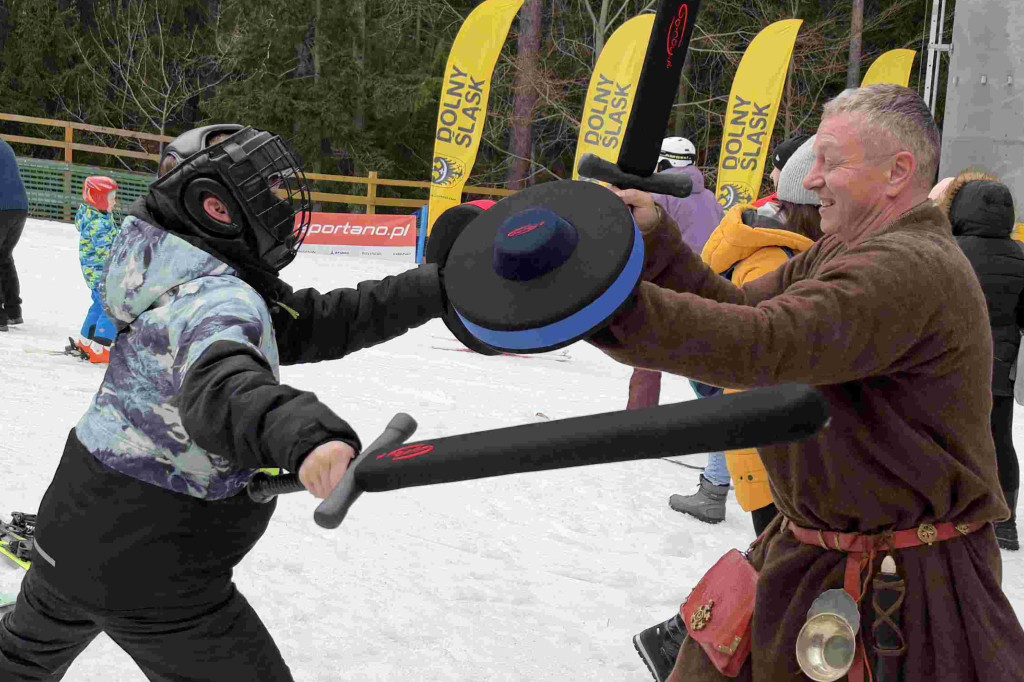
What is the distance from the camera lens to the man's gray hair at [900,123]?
5.33 feet

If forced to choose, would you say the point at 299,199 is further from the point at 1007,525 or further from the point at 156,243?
the point at 1007,525

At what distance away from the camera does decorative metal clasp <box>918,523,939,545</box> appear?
1643 mm

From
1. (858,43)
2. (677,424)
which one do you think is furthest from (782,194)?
(858,43)

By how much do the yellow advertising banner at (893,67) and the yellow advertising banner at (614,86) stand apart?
5.64 meters

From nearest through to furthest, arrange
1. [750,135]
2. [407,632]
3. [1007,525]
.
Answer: [407,632], [1007,525], [750,135]

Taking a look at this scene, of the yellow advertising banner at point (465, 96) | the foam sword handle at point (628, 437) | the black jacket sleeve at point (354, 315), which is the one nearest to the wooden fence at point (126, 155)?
the yellow advertising banner at point (465, 96)

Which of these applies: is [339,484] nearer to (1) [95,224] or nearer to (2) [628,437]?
(2) [628,437]

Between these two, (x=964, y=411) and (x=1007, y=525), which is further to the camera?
(x=1007, y=525)

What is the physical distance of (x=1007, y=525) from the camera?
4.60m

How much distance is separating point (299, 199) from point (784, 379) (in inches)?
44.2

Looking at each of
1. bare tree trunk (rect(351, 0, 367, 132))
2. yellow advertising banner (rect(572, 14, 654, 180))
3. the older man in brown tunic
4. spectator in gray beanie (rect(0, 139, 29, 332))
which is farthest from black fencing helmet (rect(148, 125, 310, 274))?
bare tree trunk (rect(351, 0, 367, 132))

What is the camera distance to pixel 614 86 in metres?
13.5

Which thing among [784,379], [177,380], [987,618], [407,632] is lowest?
[407,632]

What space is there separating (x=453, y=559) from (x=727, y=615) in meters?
2.37
